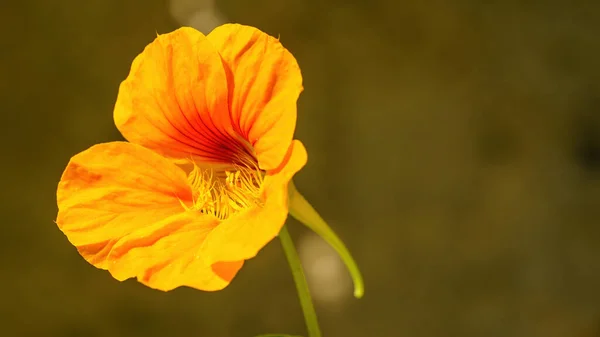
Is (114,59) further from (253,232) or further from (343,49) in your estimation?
(253,232)

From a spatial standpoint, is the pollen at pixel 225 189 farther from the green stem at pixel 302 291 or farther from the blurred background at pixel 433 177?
the blurred background at pixel 433 177

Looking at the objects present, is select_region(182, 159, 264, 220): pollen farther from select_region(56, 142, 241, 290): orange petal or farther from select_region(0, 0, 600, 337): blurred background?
select_region(0, 0, 600, 337): blurred background

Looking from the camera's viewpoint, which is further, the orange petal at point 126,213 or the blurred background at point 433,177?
the blurred background at point 433,177

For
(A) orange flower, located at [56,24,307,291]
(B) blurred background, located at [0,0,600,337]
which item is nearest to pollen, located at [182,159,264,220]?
(A) orange flower, located at [56,24,307,291]

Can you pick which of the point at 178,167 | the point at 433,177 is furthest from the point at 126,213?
the point at 433,177

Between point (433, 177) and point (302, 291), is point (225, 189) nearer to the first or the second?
point (302, 291)

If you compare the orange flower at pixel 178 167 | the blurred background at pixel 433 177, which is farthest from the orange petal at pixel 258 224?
the blurred background at pixel 433 177

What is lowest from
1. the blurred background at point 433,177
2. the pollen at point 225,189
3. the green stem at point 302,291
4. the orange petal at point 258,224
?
the blurred background at point 433,177
